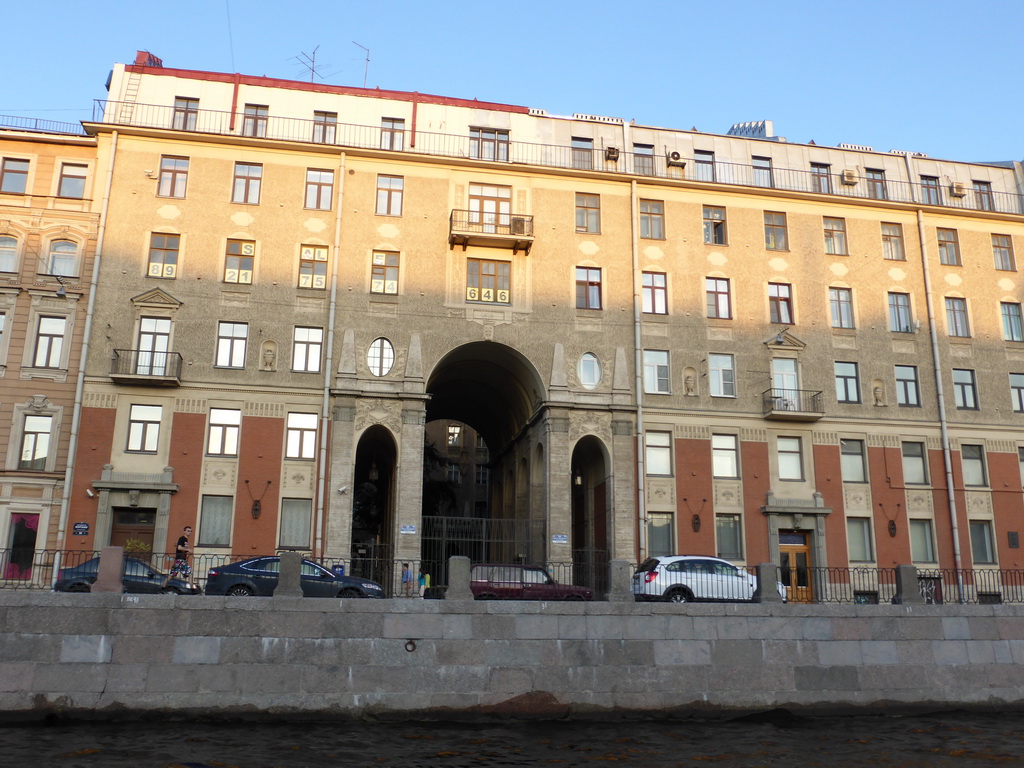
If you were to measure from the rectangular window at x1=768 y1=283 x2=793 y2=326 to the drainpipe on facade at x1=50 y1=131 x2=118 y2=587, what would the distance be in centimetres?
2680

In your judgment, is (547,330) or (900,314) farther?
(900,314)

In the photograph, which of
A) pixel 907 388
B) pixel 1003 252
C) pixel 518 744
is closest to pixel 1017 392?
pixel 907 388

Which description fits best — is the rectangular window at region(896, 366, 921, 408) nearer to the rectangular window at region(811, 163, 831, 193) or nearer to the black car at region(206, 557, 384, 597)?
the rectangular window at region(811, 163, 831, 193)

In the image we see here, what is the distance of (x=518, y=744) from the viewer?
16.0 meters

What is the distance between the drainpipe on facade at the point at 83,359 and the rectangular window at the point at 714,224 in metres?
24.1

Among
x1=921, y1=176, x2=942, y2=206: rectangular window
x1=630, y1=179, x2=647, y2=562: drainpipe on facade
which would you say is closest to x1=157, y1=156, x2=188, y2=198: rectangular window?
x1=630, y1=179, x2=647, y2=562: drainpipe on facade

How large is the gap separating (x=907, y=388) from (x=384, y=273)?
74.1ft

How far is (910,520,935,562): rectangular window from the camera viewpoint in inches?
1353

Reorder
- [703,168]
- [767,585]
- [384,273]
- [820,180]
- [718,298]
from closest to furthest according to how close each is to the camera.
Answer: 1. [767,585]
2. [384,273]
3. [718,298]
4. [703,168]
5. [820,180]

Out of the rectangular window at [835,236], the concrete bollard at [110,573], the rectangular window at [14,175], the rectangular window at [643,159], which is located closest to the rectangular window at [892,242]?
the rectangular window at [835,236]

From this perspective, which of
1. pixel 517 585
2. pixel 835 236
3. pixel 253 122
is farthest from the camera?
pixel 835 236

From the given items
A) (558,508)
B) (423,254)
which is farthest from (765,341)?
(423,254)

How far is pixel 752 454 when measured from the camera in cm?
3416

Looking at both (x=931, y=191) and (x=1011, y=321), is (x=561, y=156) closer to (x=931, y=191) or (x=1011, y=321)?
(x=931, y=191)
